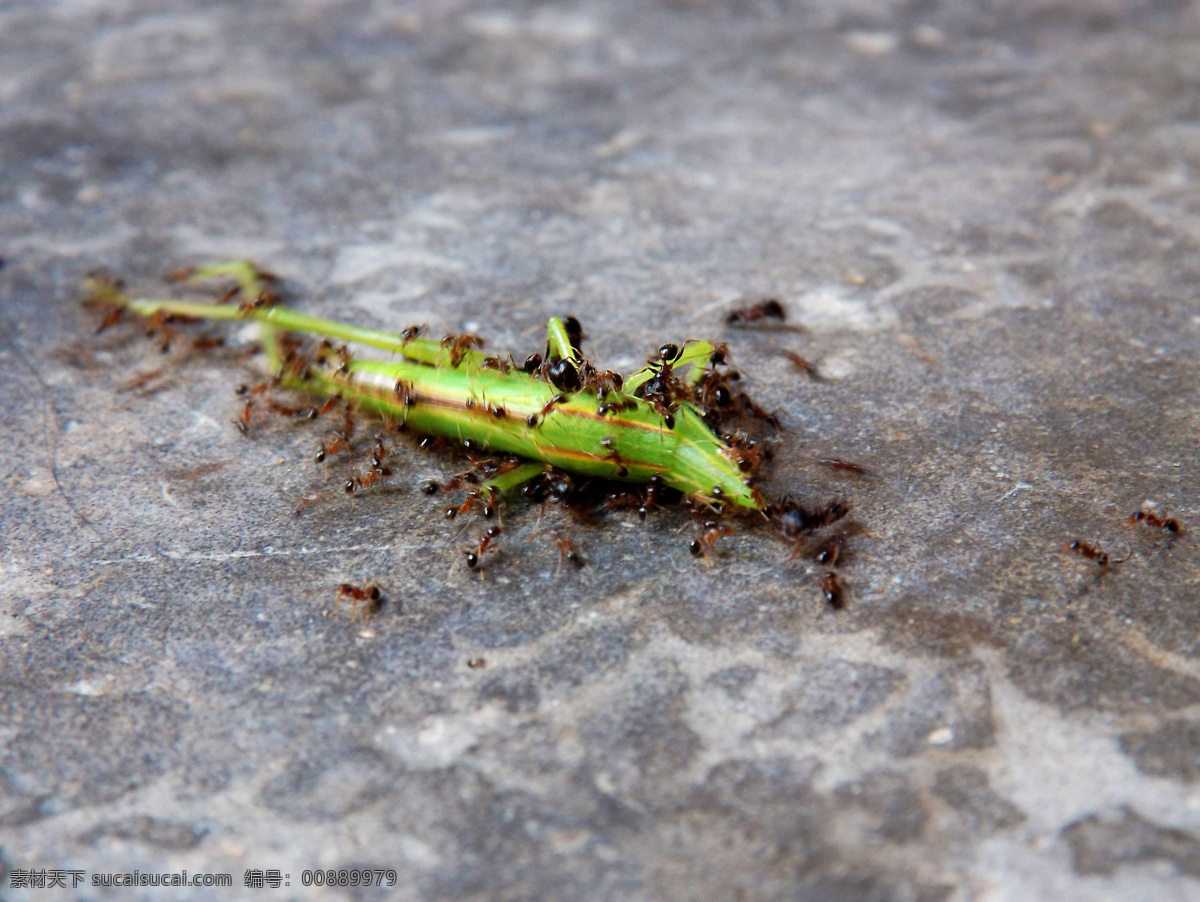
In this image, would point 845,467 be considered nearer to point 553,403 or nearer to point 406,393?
point 553,403

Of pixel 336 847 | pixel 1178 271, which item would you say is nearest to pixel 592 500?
pixel 336 847

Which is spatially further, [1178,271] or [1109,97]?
[1109,97]

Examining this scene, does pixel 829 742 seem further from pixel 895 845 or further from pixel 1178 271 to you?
pixel 1178 271

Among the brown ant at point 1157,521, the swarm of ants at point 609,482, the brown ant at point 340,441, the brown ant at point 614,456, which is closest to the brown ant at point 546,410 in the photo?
the swarm of ants at point 609,482

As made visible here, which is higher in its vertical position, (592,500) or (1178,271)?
(1178,271)

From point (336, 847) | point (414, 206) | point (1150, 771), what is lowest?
point (336, 847)

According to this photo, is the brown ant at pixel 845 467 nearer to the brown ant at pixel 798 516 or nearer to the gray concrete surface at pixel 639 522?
the gray concrete surface at pixel 639 522

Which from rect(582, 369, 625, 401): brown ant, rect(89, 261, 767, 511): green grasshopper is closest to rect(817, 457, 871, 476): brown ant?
rect(89, 261, 767, 511): green grasshopper

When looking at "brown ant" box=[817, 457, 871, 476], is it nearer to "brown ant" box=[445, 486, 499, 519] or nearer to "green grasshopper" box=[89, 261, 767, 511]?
"green grasshopper" box=[89, 261, 767, 511]
